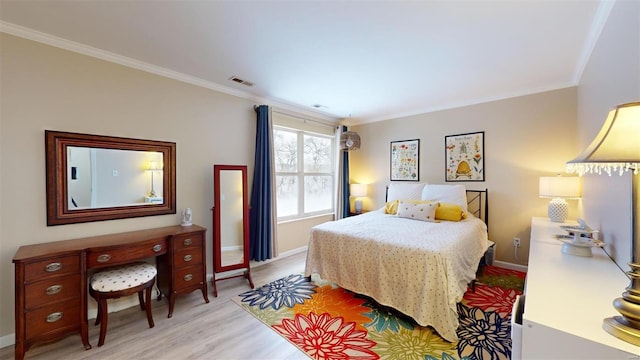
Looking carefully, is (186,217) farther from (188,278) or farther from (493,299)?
(493,299)

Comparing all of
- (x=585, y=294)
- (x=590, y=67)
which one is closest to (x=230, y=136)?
(x=585, y=294)

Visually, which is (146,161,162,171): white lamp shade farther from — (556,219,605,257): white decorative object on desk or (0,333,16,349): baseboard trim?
(556,219,605,257): white decorative object on desk

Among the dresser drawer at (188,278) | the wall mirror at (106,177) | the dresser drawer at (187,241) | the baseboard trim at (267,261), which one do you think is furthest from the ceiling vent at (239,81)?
the baseboard trim at (267,261)

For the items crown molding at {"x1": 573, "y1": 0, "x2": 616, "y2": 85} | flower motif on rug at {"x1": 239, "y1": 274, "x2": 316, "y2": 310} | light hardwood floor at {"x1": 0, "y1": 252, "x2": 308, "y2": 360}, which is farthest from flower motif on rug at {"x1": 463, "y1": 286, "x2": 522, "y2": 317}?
crown molding at {"x1": 573, "y1": 0, "x2": 616, "y2": 85}

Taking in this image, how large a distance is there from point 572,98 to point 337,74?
2903mm

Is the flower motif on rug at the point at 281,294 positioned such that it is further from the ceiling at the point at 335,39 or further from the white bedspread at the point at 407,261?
the ceiling at the point at 335,39

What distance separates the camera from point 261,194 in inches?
140

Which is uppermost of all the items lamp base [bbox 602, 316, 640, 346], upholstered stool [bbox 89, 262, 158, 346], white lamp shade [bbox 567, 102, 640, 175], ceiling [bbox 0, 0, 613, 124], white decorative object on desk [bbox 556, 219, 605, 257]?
ceiling [bbox 0, 0, 613, 124]

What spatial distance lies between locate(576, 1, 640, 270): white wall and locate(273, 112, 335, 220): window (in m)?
3.46

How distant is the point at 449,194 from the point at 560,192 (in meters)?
1.16

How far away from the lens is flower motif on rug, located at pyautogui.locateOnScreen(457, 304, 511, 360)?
6.02 feet

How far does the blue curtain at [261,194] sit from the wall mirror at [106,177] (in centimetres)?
106

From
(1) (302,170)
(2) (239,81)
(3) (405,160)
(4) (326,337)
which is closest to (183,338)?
(4) (326,337)

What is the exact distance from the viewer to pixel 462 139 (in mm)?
3840
